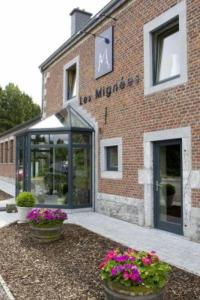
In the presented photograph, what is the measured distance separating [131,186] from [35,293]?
500 centimetres

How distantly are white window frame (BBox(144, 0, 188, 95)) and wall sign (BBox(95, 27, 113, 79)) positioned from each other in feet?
5.66

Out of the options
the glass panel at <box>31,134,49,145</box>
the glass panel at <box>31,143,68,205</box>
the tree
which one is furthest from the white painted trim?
the tree

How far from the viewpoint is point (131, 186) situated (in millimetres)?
8859

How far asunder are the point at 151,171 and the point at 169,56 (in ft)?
9.34

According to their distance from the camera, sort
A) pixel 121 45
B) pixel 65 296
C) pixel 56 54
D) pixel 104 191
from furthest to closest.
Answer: pixel 56 54
pixel 104 191
pixel 121 45
pixel 65 296

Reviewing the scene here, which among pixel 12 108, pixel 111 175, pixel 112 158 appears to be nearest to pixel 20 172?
pixel 112 158

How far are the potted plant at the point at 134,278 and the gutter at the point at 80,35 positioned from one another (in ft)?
25.9

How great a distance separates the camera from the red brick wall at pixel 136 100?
7023 millimetres

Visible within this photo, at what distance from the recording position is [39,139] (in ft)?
36.8

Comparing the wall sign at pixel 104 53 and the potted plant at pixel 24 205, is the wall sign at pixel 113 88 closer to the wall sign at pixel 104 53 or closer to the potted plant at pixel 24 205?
the wall sign at pixel 104 53

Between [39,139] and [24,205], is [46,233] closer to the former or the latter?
[24,205]

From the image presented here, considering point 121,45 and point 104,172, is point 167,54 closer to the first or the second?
point 121,45

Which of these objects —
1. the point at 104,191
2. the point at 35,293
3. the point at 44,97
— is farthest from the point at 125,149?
the point at 44,97

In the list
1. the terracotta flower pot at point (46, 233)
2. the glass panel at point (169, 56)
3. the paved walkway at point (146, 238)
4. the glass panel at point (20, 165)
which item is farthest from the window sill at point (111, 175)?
the glass panel at point (20, 165)
